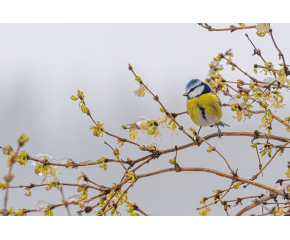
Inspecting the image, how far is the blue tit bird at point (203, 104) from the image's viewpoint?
0.69m

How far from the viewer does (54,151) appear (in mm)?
707

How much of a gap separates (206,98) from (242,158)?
18 cm

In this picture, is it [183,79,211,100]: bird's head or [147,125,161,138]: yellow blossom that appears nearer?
[147,125,161,138]: yellow blossom

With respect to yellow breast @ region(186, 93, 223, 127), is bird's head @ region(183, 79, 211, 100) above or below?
above

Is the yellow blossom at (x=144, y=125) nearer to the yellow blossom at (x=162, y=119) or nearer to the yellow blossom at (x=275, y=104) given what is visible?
the yellow blossom at (x=162, y=119)

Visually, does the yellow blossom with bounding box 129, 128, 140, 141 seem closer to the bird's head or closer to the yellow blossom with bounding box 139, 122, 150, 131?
the yellow blossom with bounding box 139, 122, 150, 131

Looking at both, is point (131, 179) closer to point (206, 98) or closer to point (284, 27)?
point (206, 98)

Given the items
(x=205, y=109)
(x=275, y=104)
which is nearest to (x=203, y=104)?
(x=205, y=109)

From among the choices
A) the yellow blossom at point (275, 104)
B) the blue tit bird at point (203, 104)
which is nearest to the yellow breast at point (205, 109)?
the blue tit bird at point (203, 104)

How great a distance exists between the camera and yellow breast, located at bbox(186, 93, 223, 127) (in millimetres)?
689

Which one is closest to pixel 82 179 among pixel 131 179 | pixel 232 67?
pixel 131 179

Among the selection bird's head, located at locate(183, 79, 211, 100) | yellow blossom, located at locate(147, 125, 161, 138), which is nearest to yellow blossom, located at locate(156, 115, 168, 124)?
yellow blossom, located at locate(147, 125, 161, 138)

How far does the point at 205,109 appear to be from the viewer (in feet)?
2.27

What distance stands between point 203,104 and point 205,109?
0.04 ft
